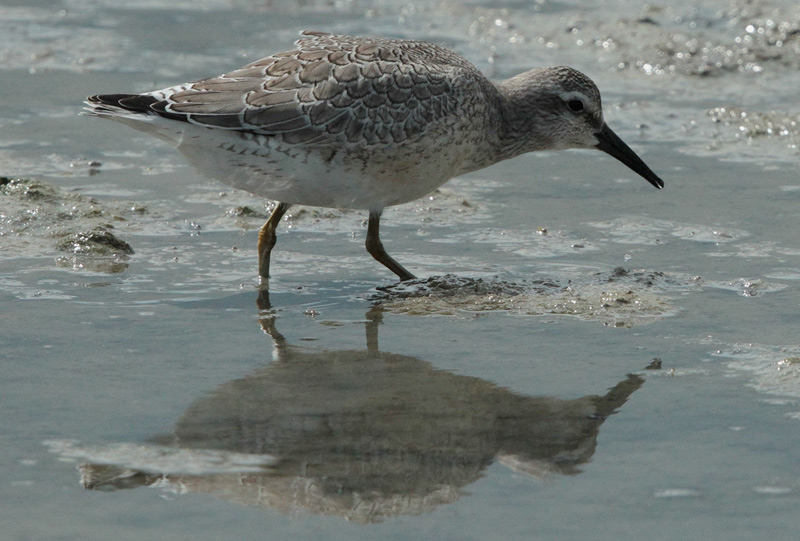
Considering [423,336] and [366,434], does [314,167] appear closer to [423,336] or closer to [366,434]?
[423,336]

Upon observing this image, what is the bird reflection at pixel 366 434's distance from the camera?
190 inches

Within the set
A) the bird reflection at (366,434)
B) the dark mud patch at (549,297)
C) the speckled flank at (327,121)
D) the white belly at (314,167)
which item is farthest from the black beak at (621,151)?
the bird reflection at (366,434)

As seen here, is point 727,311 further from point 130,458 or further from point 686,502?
point 130,458

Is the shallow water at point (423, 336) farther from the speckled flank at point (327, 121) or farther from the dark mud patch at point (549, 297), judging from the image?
the speckled flank at point (327, 121)

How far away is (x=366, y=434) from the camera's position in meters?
5.32

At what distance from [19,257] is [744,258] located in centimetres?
495

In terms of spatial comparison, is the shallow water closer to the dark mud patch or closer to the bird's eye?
the dark mud patch

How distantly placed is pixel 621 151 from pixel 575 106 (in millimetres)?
587

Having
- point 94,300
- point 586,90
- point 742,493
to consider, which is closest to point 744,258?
point 586,90

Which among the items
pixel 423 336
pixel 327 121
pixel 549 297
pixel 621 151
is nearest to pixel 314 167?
pixel 327 121

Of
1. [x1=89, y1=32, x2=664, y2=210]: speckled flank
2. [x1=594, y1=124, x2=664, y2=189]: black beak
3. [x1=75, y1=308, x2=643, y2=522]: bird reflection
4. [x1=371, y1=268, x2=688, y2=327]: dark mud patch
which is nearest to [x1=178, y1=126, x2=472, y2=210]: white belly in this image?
[x1=89, y1=32, x2=664, y2=210]: speckled flank

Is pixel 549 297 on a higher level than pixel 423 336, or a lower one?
higher

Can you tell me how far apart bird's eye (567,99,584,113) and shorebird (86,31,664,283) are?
2.95 ft

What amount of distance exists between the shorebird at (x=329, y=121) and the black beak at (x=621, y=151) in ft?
4.31
